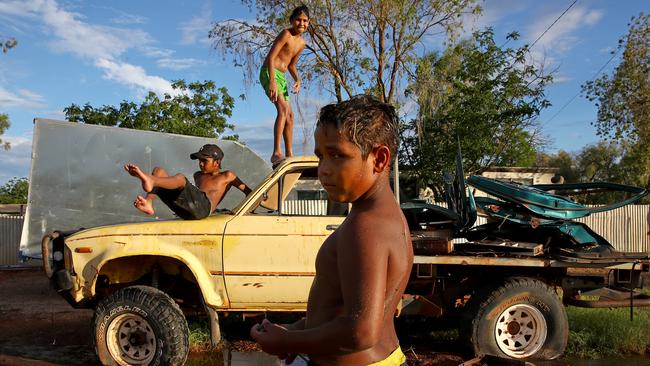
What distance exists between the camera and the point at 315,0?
15.9m

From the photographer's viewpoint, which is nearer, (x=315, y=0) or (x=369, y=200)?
(x=369, y=200)

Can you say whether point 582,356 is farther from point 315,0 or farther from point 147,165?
point 315,0

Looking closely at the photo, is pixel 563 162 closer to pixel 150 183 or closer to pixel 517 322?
pixel 517 322

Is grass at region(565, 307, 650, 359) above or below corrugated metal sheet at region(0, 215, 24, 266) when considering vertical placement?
below

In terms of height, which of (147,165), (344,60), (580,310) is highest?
(344,60)

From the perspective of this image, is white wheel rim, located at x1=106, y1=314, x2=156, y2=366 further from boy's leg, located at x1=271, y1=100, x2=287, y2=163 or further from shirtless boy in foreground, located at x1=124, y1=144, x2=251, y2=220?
boy's leg, located at x1=271, y1=100, x2=287, y2=163

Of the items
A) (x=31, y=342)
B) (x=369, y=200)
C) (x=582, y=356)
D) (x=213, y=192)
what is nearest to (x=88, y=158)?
(x=31, y=342)

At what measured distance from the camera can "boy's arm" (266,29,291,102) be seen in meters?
6.42

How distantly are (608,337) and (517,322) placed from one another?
1.38 meters

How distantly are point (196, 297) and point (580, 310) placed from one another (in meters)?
5.01

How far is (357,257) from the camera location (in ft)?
4.56

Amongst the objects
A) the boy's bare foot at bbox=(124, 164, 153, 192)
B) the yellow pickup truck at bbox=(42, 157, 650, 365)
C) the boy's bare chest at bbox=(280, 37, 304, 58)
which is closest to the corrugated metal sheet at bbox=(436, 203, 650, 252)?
the yellow pickup truck at bbox=(42, 157, 650, 365)

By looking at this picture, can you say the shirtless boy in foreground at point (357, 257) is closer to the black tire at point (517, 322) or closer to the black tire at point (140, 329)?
the black tire at point (140, 329)

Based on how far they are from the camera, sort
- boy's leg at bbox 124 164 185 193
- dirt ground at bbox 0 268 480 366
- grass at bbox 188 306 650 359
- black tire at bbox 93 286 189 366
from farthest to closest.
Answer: grass at bbox 188 306 650 359 → dirt ground at bbox 0 268 480 366 → black tire at bbox 93 286 189 366 → boy's leg at bbox 124 164 185 193
